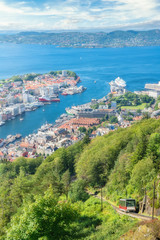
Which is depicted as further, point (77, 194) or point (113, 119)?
point (113, 119)

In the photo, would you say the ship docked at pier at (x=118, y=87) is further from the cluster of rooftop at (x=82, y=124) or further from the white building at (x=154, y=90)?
the white building at (x=154, y=90)

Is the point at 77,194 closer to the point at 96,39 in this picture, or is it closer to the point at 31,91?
the point at 31,91

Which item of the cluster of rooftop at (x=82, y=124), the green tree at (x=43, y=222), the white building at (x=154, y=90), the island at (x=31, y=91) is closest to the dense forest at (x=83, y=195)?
the green tree at (x=43, y=222)

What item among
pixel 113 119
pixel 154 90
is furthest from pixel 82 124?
pixel 154 90

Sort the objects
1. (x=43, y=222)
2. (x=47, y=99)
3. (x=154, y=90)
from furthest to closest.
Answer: (x=154, y=90), (x=47, y=99), (x=43, y=222)

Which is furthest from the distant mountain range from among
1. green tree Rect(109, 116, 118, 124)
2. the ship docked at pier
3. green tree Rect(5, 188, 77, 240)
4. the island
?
green tree Rect(5, 188, 77, 240)

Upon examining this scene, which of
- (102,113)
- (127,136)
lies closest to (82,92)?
(102,113)
